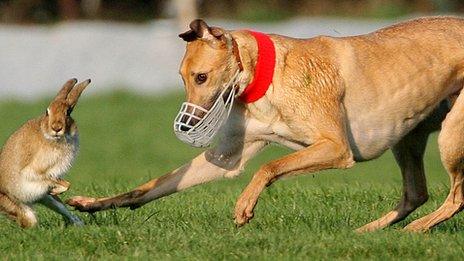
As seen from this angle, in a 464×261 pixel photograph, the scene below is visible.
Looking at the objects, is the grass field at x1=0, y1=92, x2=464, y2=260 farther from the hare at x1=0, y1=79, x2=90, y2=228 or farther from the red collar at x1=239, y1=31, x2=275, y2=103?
the red collar at x1=239, y1=31, x2=275, y2=103

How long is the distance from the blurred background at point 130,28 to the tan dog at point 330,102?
17635 millimetres

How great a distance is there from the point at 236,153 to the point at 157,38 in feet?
74.0

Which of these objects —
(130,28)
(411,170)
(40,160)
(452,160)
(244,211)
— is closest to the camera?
(244,211)

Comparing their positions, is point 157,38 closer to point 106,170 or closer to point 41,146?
point 106,170

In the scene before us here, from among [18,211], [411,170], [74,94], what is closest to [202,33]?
[74,94]

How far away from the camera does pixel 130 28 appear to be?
108ft

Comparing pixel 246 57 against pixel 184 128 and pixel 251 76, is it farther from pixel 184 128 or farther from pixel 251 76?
pixel 184 128

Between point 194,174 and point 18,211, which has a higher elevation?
point 18,211

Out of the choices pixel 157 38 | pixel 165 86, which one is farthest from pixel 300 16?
pixel 165 86

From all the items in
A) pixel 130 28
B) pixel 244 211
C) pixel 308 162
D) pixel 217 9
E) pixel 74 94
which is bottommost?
pixel 217 9

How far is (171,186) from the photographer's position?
9.42m

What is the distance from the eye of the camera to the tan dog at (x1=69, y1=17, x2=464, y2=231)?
349 inches

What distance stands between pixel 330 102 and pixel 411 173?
142 cm

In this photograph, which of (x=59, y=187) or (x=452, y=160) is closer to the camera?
(x=59, y=187)
